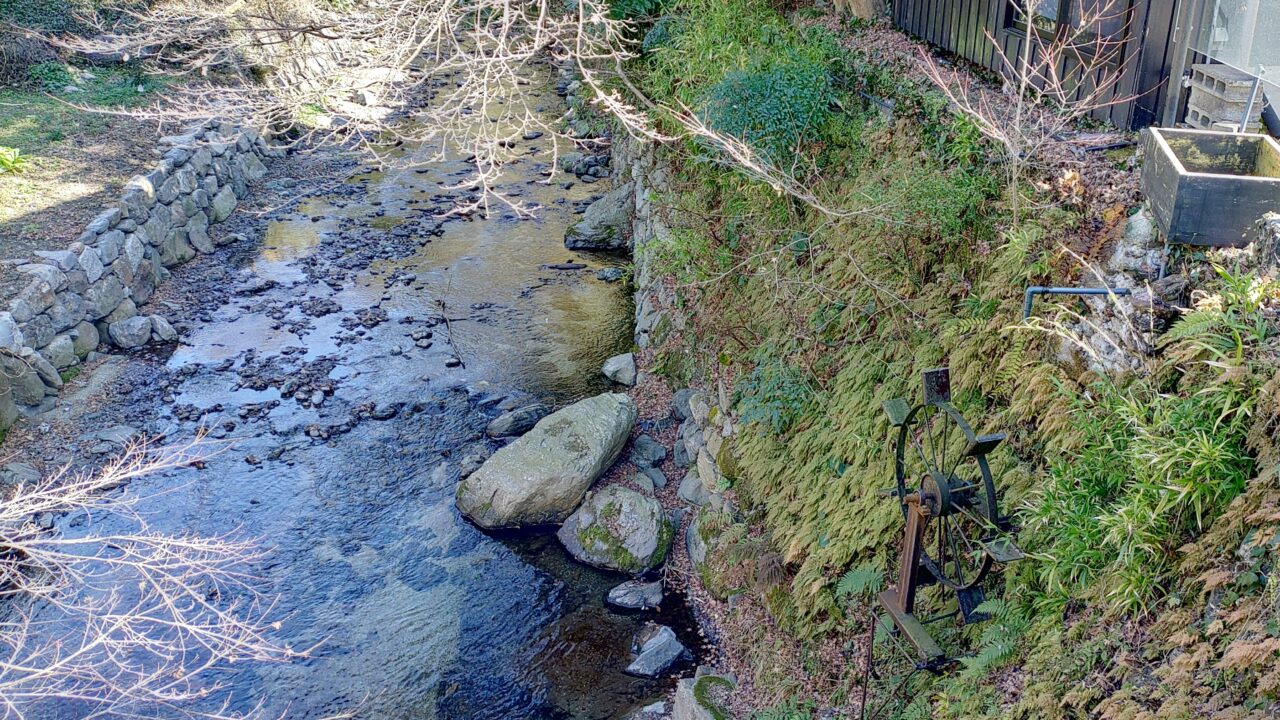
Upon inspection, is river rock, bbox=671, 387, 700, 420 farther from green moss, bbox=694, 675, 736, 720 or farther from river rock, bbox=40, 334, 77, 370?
river rock, bbox=40, 334, 77, 370

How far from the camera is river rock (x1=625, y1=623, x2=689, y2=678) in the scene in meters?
7.16

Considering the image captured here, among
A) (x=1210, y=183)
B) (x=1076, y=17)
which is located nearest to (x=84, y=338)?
(x=1076, y=17)

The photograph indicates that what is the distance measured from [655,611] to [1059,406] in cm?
400

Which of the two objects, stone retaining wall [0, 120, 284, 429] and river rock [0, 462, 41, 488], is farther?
stone retaining wall [0, 120, 284, 429]

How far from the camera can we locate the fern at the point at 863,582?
579cm

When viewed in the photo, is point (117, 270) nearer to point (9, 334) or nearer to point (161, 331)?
point (161, 331)

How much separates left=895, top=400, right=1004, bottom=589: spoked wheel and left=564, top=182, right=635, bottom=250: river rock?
29.3ft

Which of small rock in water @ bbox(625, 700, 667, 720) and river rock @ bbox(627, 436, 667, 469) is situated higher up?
river rock @ bbox(627, 436, 667, 469)

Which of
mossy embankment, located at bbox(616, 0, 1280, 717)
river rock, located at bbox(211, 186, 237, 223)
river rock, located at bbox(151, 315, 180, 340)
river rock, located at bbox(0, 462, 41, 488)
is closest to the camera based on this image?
mossy embankment, located at bbox(616, 0, 1280, 717)

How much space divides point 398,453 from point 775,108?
17.6 ft

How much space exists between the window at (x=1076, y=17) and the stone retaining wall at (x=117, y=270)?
23.8 feet

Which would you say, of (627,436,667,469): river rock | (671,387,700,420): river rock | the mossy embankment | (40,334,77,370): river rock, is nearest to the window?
the mossy embankment

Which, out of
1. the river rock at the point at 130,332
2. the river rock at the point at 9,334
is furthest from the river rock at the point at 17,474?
the river rock at the point at 130,332

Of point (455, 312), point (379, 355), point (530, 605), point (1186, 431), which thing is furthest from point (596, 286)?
point (1186, 431)
